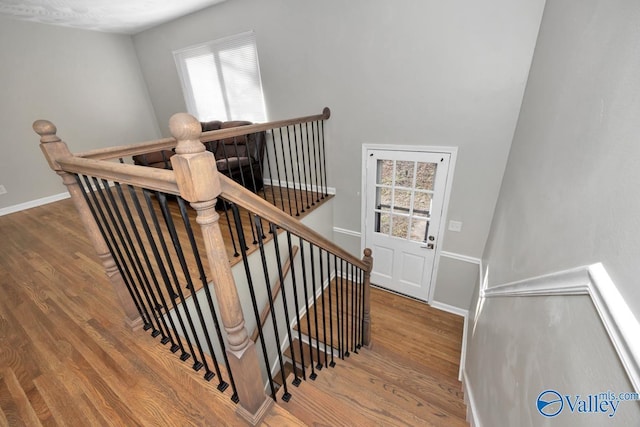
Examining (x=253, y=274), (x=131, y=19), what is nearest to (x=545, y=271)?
(x=253, y=274)

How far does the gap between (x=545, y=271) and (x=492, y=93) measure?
2.01 m

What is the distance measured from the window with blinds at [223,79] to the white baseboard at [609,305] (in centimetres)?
384

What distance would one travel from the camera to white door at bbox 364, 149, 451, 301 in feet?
9.67

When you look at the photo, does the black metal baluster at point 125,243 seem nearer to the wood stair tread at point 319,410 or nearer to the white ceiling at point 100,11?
the wood stair tread at point 319,410

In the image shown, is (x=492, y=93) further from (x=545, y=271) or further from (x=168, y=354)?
(x=168, y=354)

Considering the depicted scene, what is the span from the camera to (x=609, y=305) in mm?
574

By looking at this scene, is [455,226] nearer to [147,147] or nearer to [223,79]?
[147,147]

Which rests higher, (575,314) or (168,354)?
(575,314)

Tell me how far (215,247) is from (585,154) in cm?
131

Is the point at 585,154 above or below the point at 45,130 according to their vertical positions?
below

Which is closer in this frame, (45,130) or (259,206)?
(259,206)

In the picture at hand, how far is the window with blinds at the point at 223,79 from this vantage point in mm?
3639

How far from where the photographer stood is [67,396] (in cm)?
122

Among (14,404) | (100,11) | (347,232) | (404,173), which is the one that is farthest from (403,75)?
(100,11)
